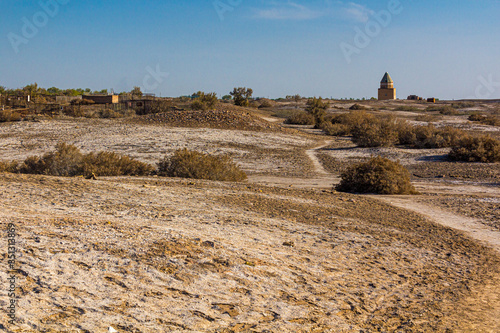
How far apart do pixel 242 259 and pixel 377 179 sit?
26.8 feet

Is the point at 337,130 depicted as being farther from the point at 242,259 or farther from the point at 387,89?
the point at 387,89

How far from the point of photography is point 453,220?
10.0 metres

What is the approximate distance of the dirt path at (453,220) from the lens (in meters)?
8.62

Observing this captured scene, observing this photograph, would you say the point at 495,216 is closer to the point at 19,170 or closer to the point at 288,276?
the point at 288,276

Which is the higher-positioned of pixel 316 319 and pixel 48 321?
pixel 48 321

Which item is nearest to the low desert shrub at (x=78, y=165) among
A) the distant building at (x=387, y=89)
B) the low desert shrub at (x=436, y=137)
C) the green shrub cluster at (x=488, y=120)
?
the low desert shrub at (x=436, y=137)

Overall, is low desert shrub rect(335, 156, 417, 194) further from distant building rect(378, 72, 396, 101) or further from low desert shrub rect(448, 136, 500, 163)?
distant building rect(378, 72, 396, 101)

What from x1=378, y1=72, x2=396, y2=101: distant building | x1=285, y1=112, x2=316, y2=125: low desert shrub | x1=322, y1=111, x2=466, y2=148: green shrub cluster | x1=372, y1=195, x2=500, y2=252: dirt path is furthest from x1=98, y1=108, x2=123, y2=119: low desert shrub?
x1=378, y1=72, x2=396, y2=101: distant building

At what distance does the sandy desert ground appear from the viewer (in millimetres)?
4410

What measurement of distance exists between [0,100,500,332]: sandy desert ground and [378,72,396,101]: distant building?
→ 300ft

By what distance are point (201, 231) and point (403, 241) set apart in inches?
129

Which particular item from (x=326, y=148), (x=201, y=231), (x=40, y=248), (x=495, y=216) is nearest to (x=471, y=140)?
(x=326, y=148)

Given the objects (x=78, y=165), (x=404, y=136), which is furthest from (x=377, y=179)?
(x=404, y=136)

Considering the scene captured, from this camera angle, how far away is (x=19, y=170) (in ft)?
47.1
